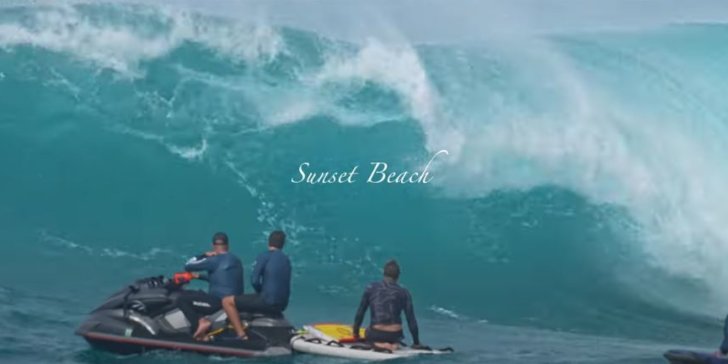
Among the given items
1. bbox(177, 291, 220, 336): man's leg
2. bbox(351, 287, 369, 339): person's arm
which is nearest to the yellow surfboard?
bbox(351, 287, 369, 339): person's arm

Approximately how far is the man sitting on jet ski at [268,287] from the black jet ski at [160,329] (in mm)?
157

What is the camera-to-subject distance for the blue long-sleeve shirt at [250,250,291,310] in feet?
57.5

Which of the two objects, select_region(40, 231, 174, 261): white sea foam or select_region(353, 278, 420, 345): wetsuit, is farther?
select_region(40, 231, 174, 261): white sea foam

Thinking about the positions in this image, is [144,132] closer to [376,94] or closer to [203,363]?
[376,94]

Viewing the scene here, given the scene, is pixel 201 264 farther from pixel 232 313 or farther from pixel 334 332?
pixel 334 332

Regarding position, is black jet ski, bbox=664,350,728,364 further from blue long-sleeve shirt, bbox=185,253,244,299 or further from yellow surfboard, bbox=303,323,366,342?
blue long-sleeve shirt, bbox=185,253,244,299

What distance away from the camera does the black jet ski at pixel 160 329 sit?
1694 centimetres

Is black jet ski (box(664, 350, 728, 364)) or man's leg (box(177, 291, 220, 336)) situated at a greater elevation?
man's leg (box(177, 291, 220, 336))

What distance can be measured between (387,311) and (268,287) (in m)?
1.44

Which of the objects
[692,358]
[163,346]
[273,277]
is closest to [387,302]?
[273,277]

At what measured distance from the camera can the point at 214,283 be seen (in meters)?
17.6

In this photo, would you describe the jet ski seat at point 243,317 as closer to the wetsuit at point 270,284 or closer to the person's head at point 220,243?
the wetsuit at point 270,284

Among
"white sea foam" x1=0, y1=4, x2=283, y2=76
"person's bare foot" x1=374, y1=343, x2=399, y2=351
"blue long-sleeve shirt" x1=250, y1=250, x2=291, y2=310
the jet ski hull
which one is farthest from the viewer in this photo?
"white sea foam" x1=0, y1=4, x2=283, y2=76

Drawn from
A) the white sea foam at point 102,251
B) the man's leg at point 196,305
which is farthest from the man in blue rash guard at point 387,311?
the white sea foam at point 102,251
